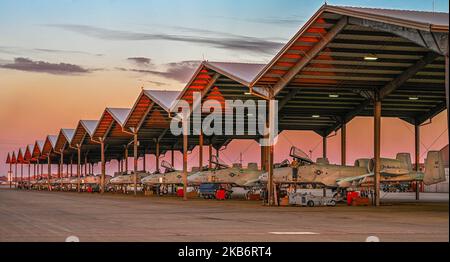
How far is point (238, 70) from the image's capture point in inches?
2024

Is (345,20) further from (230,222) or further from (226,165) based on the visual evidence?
(226,165)

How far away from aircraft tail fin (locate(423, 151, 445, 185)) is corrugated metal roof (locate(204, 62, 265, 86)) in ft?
43.0

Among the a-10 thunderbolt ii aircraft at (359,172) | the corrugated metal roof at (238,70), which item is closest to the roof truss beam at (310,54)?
the corrugated metal roof at (238,70)

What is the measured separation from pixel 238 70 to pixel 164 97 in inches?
651

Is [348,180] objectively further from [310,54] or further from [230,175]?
[230,175]

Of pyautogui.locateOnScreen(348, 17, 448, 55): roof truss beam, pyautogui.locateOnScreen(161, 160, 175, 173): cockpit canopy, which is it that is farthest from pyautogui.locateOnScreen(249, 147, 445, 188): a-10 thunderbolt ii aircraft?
pyautogui.locateOnScreen(161, 160, 175, 173): cockpit canopy

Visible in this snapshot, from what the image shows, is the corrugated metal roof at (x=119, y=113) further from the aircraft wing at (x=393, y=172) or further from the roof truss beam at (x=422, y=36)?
the roof truss beam at (x=422, y=36)

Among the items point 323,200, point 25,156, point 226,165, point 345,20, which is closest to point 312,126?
point 226,165

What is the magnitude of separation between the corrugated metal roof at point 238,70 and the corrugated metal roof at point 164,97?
12.4 meters

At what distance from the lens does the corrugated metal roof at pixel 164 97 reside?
213ft

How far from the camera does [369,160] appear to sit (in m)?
57.9

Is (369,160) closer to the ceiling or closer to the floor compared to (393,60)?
closer to the floor

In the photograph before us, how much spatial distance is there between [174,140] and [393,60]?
58.0 metres

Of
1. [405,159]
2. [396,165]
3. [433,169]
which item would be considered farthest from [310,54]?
[405,159]
